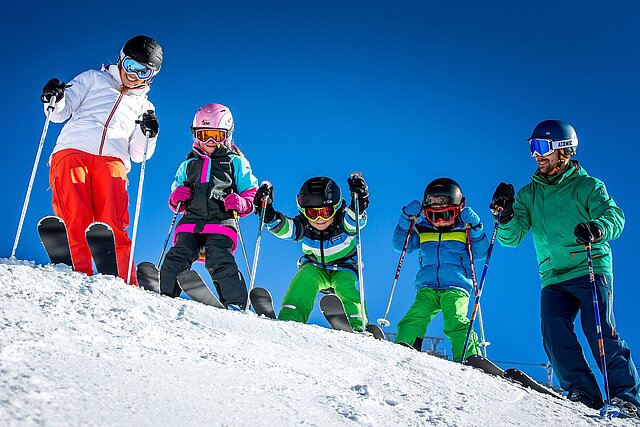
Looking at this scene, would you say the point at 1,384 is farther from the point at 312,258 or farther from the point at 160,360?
Answer: the point at 312,258

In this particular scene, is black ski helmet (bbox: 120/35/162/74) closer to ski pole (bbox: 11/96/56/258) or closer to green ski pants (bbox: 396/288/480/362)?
ski pole (bbox: 11/96/56/258)

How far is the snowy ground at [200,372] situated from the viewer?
2018 millimetres

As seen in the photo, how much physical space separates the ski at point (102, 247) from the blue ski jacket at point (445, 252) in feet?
10.1

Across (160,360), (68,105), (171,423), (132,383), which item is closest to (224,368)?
(160,360)

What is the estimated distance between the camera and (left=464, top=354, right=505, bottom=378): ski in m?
4.55

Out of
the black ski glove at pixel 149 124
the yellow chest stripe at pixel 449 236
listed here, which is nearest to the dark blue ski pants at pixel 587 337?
the yellow chest stripe at pixel 449 236

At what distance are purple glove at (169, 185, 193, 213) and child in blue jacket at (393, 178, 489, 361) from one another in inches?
91.6

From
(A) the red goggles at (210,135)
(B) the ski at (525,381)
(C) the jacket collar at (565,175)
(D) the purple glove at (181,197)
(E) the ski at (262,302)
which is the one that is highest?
(C) the jacket collar at (565,175)

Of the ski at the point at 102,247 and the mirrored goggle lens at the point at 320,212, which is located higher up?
the mirrored goggle lens at the point at 320,212

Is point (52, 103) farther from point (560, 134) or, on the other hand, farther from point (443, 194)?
point (560, 134)

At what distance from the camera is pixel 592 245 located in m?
4.95

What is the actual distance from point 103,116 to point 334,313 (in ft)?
9.52

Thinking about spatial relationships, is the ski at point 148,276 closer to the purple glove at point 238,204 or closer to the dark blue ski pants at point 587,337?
the purple glove at point 238,204

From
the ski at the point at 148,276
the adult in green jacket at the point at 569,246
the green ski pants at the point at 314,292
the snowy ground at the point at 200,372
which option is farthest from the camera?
the green ski pants at the point at 314,292
